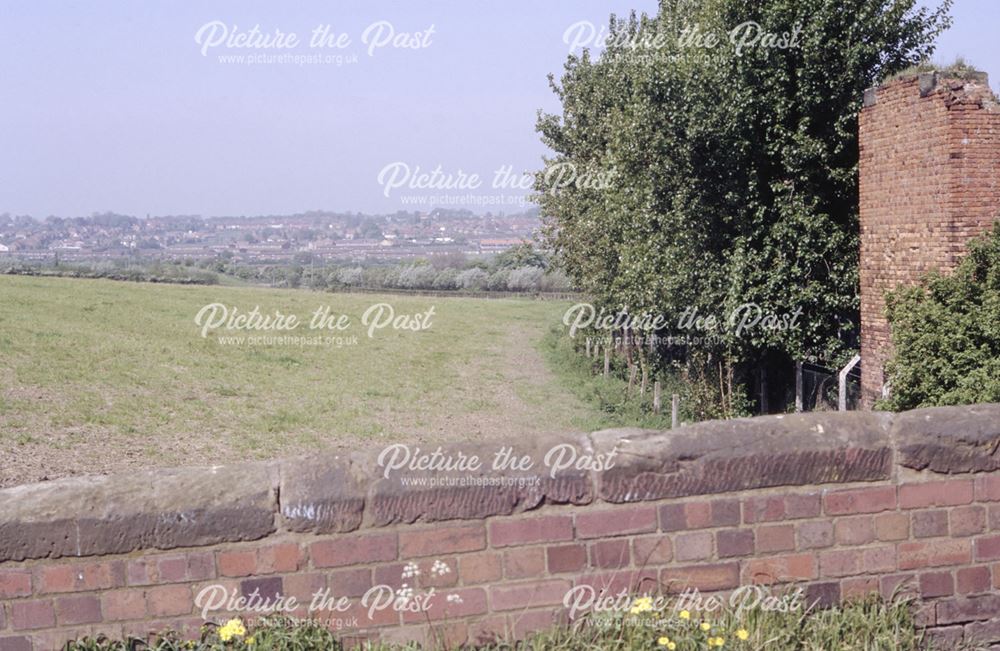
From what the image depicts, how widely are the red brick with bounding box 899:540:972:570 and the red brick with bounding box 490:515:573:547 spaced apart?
1292 millimetres

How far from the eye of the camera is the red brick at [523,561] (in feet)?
11.1

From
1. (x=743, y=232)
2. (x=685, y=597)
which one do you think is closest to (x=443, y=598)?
(x=685, y=597)

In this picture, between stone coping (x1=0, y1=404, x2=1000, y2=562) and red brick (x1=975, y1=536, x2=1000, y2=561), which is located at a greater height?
stone coping (x1=0, y1=404, x2=1000, y2=562)

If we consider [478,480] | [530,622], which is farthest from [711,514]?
[478,480]

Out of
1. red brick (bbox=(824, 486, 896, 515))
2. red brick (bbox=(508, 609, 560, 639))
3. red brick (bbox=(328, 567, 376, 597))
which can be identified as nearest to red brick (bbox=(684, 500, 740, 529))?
red brick (bbox=(824, 486, 896, 515))

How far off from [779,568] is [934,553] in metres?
0.62

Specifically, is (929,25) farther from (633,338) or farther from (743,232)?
(633,338)

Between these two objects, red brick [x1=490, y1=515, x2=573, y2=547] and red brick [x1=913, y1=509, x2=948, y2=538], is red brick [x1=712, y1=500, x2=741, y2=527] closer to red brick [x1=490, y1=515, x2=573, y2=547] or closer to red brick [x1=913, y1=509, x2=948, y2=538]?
red brick [x1=490, y1=515, x2=573, y2=547]

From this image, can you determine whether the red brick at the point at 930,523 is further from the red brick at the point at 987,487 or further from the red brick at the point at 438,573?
the red brick at the point at 438,573

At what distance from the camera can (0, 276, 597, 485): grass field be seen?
1927cm

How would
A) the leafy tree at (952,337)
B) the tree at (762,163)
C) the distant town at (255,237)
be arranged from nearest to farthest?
the leafy tree at (952,337) → the tree at (762,163) → the distant town at (255,237)

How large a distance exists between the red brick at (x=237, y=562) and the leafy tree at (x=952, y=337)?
8036 millimetres

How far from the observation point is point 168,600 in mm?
3248

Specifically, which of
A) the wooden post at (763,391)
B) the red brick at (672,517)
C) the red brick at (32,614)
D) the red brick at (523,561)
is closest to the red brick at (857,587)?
the red brick at (672,517)
